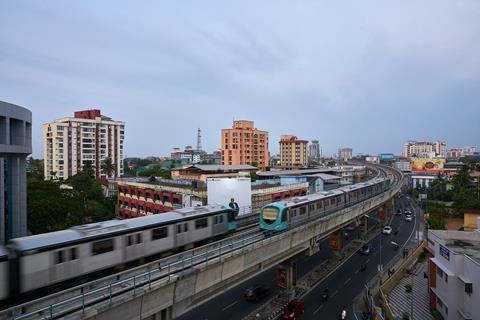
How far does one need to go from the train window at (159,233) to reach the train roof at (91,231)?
1.36 ft

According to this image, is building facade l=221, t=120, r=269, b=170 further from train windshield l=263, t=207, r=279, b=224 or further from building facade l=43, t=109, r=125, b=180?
train windshield l=263, t=207, r=279, b=224

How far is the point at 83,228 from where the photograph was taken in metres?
20.8

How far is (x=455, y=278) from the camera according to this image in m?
25.9

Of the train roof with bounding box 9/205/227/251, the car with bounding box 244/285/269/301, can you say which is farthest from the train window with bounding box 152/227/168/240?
the car with bounding box 244/285/269/301

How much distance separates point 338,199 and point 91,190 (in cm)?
5862

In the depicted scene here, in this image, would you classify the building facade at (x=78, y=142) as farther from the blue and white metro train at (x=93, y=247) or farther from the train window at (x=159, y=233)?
the train window at (x=159, y=233)

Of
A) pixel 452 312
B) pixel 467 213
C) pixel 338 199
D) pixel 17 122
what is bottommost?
pixel 452 312

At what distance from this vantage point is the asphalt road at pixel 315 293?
94.5 ft

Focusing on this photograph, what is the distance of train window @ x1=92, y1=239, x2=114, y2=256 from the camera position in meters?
20.0

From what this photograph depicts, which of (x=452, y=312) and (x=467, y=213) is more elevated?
(x=467, y=213)

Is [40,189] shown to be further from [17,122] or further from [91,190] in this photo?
[17,122]

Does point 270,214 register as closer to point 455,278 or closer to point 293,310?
point 293,310

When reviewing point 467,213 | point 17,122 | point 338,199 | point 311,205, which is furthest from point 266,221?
point 467,213

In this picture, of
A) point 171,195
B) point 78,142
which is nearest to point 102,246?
point 171,195
